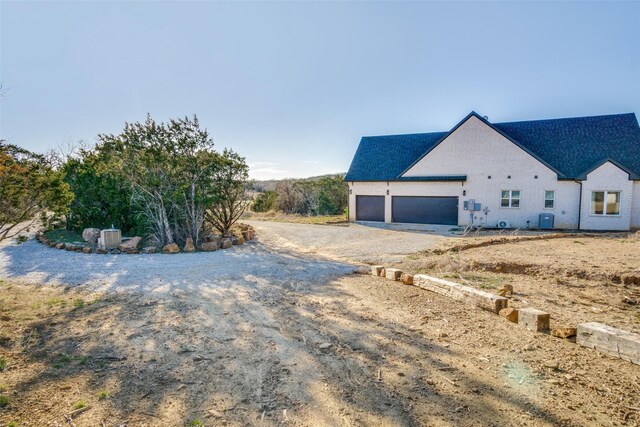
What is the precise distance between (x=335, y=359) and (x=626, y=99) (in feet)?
88.4

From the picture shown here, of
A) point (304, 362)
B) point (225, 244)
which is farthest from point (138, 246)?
point (304, 362)

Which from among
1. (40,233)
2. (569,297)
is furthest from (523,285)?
(40,233)

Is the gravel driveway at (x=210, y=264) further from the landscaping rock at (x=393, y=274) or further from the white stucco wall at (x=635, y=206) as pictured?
the white stucco wall at (x=635, y=206)

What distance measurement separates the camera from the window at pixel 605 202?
17.0 m

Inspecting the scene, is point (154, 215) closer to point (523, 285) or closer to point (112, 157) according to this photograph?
point (112, 157)

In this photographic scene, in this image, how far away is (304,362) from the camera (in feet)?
13.5

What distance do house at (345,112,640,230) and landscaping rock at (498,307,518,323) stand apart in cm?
1497

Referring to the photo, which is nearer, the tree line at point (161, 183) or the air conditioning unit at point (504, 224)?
the tree line at point (161, 183)

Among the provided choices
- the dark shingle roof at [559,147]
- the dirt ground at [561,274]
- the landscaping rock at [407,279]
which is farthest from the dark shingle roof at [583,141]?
the landscaping rock at [407,279]

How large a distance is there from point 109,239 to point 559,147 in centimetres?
2343

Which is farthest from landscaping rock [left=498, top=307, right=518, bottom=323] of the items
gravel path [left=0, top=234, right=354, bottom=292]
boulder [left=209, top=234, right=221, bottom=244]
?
boulder [left=209, top=234, right=221, bottom=244]

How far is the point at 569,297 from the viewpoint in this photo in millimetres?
6438

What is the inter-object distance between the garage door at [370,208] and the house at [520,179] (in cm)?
7

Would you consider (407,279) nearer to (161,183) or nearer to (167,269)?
(167,269)
